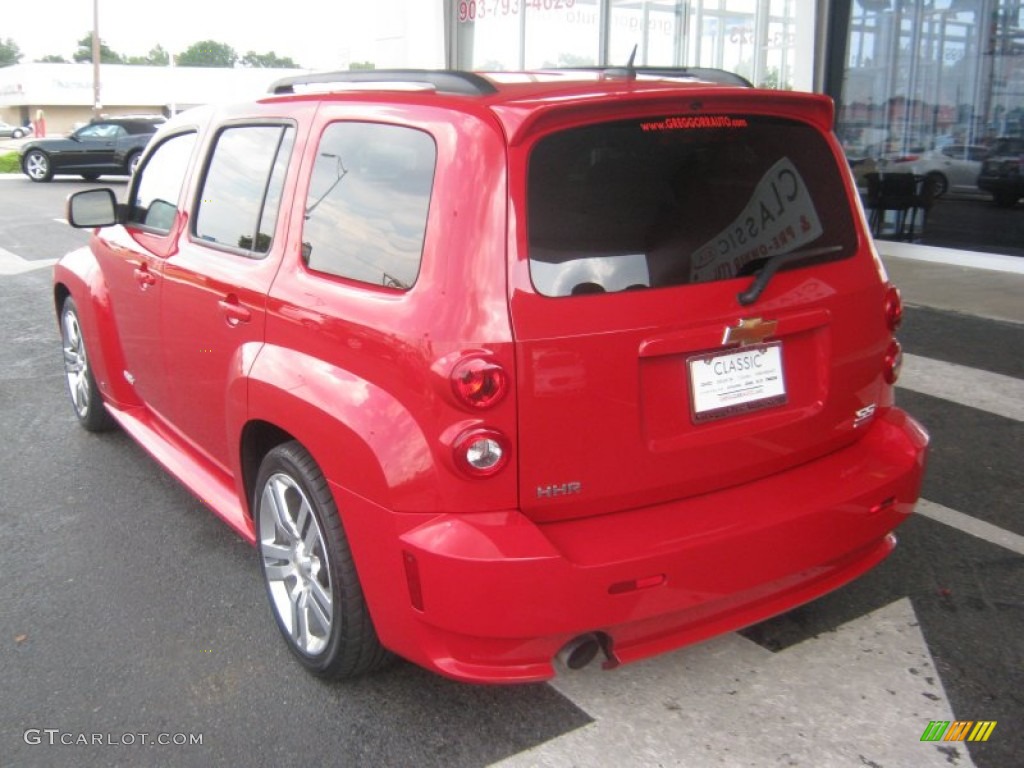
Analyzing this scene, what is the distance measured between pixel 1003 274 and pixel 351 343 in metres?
9.73

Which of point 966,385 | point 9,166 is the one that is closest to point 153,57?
point 9,166

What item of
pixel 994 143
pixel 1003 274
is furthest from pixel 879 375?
pixel 994 143

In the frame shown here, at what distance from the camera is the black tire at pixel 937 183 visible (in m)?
11.4

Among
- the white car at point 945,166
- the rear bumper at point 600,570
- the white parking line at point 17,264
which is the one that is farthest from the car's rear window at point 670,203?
the white parking line at point 17,264

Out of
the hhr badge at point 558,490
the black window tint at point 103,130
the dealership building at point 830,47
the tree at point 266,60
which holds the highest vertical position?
the tree at point 266,60

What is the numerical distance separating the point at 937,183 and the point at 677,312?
10412 millimetres

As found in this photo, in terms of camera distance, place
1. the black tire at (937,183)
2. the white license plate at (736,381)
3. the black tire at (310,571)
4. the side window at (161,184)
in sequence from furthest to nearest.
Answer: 1. the black tire at (937,183)
2. the side window at (161,184)
3. the black tire at (310,571)
4. the white license plate at (736,381)

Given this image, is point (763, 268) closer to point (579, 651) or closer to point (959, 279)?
point (579, 651)

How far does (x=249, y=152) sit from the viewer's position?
137 inches

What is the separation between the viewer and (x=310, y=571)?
299cm

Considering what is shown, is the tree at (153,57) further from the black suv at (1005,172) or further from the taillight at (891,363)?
the taillight at (891,363)

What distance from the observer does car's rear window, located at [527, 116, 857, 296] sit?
2.50 meters

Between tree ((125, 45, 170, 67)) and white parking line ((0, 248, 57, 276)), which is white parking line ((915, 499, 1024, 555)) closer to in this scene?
white parking line ((0, 248, 57, 276))

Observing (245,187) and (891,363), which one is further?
(245,187)
